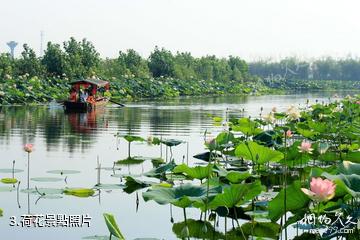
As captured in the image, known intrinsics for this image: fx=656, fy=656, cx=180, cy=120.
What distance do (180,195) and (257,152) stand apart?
1271 mm

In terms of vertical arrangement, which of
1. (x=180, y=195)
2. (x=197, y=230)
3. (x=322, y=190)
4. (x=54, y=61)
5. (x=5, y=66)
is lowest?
(x=197, y=230)

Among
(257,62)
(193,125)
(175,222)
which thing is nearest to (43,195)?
(175,222)

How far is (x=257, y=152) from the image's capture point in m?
4.73

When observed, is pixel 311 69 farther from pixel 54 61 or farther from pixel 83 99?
pixel 83 99

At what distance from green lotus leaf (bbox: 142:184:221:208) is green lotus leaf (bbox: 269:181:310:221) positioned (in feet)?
1.13

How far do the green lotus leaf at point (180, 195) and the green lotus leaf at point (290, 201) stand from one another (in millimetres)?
346

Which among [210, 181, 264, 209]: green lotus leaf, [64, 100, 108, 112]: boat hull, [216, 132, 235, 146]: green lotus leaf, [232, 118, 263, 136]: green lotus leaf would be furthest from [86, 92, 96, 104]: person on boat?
[210, 181, 264, 209]: green lotus leaf

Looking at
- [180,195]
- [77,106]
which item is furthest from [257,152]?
[77,106]

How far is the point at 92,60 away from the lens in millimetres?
30516

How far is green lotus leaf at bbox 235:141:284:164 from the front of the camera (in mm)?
4625

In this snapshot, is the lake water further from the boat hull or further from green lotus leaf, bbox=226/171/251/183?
the boat hull

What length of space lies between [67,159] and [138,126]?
17.7 ft

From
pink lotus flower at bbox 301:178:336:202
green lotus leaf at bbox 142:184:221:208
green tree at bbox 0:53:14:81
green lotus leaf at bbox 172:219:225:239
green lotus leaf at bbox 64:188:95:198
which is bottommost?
green lotus leaf at bbox 172:219:225:239

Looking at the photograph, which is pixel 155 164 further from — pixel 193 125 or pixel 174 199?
pixel 193 125
